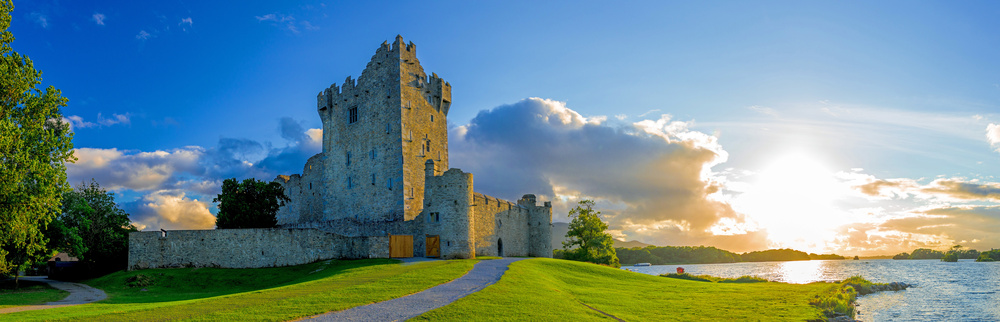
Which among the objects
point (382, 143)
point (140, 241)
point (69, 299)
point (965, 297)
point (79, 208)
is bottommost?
point (965, 297)

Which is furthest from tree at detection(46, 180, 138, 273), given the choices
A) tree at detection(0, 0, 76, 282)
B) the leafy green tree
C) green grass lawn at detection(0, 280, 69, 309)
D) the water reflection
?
the leafy green tree

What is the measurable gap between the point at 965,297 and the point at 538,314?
4189 centimetres

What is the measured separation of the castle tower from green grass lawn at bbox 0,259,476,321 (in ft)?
51.3

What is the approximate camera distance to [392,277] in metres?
26.5

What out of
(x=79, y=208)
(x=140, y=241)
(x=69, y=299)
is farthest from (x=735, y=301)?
(x=79, y=208)

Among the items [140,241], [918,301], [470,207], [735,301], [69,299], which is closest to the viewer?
[735,301]

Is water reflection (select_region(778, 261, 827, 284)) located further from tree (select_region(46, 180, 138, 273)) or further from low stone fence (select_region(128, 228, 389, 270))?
tree (select_region(46, 180, 138, 273))

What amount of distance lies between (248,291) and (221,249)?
522 inches

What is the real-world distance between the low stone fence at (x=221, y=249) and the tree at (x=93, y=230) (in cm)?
499

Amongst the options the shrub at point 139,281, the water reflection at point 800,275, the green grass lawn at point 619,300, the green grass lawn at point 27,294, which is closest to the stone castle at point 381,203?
the shrub at point 139,281

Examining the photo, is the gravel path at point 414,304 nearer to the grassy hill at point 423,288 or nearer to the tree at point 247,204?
the grassy hill at point 423,288

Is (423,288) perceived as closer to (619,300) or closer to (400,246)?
(619,300)

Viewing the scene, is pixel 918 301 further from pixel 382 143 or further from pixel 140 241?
pixel 140 241

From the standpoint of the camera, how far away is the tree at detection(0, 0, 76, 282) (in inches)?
919
